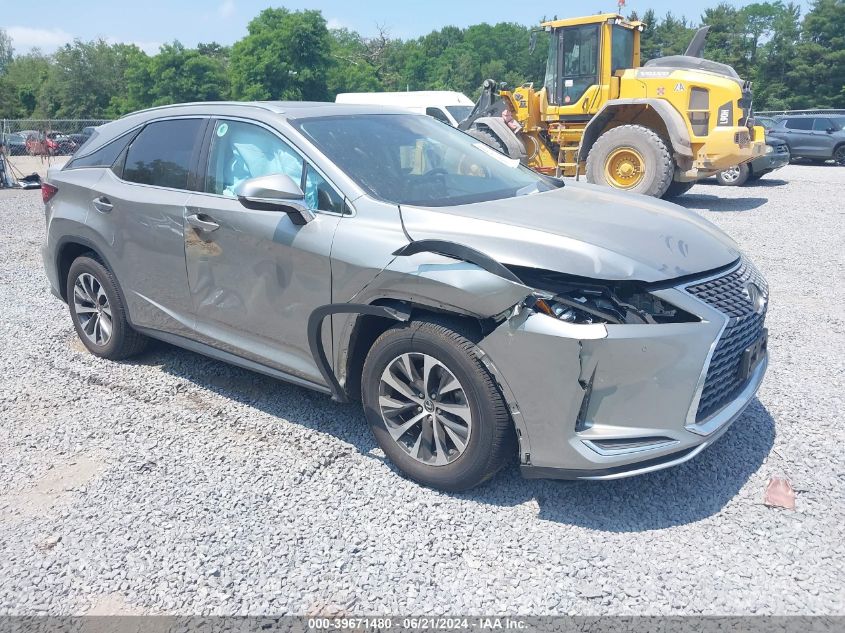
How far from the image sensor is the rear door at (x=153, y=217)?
14.5 ft

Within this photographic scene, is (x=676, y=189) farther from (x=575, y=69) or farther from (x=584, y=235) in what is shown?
(x=584, y=235)

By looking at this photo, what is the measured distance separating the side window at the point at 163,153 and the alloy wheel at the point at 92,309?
0.89m

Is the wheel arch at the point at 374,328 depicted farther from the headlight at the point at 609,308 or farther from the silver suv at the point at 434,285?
the headlight at the point at 609,308

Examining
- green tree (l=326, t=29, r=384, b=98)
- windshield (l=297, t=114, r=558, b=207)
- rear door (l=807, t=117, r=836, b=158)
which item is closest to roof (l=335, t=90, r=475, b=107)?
rear door (l=807, t=117, r=836, b=158)

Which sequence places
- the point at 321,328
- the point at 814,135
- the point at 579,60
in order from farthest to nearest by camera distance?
the point at 814,135, the point at 579,60, the point at 321,328

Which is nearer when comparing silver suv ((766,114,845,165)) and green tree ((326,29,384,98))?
silver suv ((766,114,845,165))

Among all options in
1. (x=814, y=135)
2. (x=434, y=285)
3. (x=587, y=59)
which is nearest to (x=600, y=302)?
(x=434, y=285)

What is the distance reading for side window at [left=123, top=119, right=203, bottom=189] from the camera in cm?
449

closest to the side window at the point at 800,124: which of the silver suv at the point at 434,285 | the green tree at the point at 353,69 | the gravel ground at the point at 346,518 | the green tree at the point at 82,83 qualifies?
the gravel ground at the point at 346,518

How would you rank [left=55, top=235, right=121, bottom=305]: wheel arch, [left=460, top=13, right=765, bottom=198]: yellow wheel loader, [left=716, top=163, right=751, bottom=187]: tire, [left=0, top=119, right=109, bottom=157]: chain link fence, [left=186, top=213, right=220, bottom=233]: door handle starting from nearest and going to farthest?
[left=186, top=213, right=220, bottom=233]: door handle < [left=55, top=235, right=121, bottom=305]: wheel arch < [left=460, top=13, right=765, bottom=198]: yellow wheel loader < [left=716, top=163, right=751, bottom=187]: tire < [left=0, top=119, right=109, bottom=157]: chain link fence

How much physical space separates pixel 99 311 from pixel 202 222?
63.9 inches

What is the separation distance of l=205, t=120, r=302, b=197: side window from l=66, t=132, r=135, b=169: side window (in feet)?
3.44

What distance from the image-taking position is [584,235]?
3162 mm

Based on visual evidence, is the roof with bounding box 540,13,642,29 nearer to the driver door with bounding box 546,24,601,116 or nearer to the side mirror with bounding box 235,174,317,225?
the driver door with bounding box 546,24,601,116
